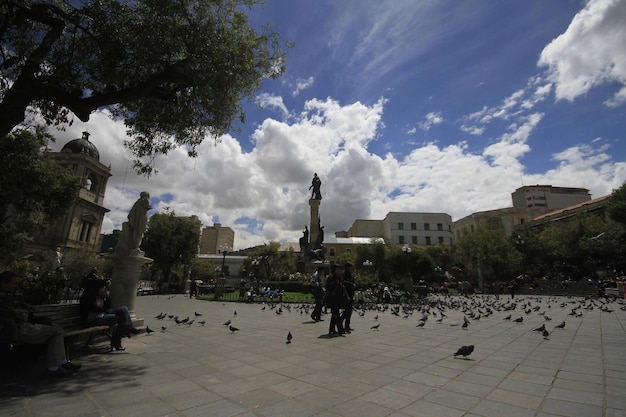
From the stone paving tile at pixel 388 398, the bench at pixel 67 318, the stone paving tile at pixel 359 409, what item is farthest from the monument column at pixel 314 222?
the stone paving tile at pixel 359 409

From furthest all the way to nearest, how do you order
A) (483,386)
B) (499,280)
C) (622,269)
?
(499,280)
(622,269)
(483,386)

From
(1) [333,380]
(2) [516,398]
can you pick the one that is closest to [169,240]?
(1) [333,380]

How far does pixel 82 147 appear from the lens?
42.5 m

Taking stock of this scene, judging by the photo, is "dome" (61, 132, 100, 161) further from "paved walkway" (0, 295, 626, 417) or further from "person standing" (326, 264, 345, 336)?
"person standing" (326, 264, 345, 336)

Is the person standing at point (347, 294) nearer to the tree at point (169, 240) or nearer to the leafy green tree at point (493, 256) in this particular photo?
the tree at point (169, 240)

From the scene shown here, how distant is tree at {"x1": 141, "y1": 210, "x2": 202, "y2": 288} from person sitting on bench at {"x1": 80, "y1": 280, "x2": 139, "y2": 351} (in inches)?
1119

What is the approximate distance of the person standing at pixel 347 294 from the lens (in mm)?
7418

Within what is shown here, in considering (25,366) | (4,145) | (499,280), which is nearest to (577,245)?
(499,280)

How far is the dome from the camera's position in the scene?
42.2 meters

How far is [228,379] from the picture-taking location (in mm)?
3787

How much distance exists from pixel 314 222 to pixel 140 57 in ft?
84.7

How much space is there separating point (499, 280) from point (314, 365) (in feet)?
128

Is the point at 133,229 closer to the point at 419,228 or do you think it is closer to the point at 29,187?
the point at 29,187

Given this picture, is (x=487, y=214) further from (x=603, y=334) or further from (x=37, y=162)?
(x=37, y=162)
